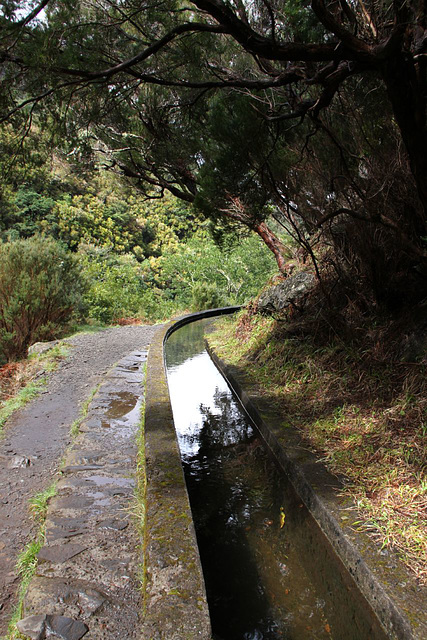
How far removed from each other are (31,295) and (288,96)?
587 centimetres

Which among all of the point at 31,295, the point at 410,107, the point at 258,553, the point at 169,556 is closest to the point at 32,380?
the point at 31,295

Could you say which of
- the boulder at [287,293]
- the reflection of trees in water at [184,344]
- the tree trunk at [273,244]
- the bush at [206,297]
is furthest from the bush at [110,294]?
the boulder at [287,293]

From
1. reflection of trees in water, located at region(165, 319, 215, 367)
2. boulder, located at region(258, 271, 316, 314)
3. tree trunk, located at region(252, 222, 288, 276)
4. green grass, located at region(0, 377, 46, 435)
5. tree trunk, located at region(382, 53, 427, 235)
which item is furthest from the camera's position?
tree trunk, located at region(252, 222, 288, 276)

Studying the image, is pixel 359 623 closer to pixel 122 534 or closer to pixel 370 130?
pixel 122 534

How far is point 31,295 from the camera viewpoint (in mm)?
8117

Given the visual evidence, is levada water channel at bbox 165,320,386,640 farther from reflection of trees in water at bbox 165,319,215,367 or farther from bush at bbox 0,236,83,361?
bush at bbox 0,236,83,361

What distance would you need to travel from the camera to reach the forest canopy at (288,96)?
9.86 feet

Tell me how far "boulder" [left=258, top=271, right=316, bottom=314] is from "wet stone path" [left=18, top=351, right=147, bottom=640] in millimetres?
3556

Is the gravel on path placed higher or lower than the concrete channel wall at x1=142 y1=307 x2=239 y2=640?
higher

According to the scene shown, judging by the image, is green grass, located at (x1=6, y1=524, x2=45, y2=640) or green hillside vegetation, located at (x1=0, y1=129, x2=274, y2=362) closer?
green grass, located at (x1=6, y1=524, x2=45, y2=640)

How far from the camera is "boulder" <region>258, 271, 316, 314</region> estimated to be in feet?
20.9

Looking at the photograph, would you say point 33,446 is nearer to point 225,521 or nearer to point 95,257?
point 225,521

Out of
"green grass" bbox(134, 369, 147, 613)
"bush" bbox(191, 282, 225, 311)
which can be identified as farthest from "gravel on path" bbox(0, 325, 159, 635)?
"bush" bbox(191, 282, 225, 311)

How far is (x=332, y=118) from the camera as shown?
5.15m
